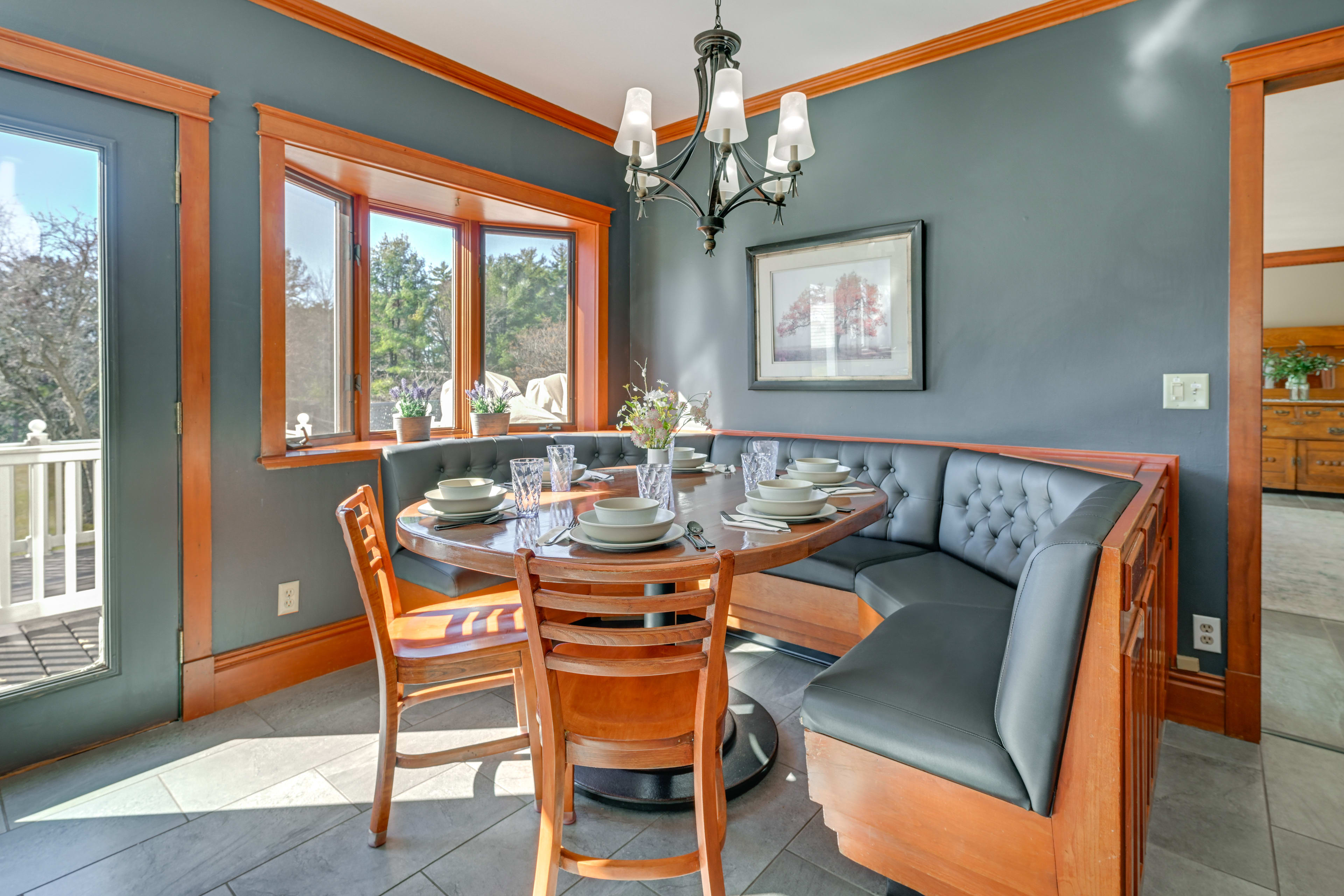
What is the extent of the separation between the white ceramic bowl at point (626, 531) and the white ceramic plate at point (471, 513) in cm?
36

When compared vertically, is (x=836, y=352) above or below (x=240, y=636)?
above

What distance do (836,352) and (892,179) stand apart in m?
0.82

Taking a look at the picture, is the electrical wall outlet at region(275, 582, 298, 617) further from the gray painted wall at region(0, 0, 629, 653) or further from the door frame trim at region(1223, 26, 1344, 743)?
the door frame trim at region(1223, 26, 1344, 743)

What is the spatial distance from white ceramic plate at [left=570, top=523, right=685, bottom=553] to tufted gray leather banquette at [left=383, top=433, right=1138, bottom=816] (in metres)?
0.44

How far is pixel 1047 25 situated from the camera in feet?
8.15

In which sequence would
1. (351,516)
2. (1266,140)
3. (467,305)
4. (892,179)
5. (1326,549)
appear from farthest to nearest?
(1326,549), (1266,140), (467,305), (892,179), (351,516)

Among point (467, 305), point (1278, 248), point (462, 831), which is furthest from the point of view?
point (1278, 248)

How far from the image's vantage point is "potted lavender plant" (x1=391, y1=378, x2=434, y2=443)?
297 cm

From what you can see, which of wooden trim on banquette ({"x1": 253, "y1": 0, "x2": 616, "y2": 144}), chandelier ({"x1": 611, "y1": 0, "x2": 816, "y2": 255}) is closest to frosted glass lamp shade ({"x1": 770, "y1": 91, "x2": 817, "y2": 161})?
chandelier ({"x1": 611, "y1": 0, "x2": 816, "y2": 255})

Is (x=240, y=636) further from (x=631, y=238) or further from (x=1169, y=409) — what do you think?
(x=1169, y=409)

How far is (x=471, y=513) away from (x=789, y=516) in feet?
2.66

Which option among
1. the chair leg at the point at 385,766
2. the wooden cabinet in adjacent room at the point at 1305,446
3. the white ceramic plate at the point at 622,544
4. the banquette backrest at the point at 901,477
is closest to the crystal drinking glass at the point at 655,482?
the white ceramic plate at the point at 622,544

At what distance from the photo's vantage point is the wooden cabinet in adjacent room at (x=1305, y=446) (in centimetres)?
635

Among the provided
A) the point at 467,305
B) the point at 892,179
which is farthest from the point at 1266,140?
the point at 467,305
